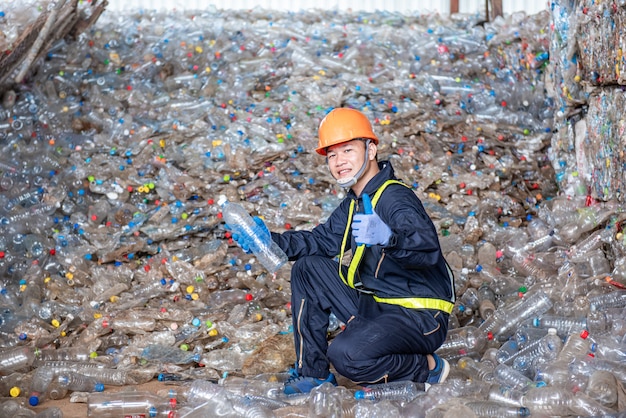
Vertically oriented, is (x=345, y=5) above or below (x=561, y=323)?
above

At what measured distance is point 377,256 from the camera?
370cm

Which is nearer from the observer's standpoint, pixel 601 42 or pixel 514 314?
pixel 514 314

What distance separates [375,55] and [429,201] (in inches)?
107

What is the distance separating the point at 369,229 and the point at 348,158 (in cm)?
70

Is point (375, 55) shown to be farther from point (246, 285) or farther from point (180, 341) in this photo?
point (180, 341)

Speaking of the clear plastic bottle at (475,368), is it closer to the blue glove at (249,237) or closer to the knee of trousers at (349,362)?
the knee of trousers at (349,362)

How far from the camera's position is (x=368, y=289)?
149 inches

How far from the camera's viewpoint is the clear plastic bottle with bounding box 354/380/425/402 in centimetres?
350

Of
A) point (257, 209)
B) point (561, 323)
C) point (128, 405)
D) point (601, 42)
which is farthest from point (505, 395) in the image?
point (257, 209)

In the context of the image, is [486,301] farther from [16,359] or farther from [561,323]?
[16,359]

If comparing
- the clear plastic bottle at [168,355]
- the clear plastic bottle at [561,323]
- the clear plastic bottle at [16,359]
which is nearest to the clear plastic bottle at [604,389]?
the clear plastic bottle at [561,323]

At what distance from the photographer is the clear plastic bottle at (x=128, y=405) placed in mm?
3627

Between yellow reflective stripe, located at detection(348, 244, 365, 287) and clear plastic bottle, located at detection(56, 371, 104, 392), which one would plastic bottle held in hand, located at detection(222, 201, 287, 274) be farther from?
clear plastic bottle, located at detection(56, 371, 104, 392)

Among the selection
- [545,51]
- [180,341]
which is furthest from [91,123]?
[545,51]
